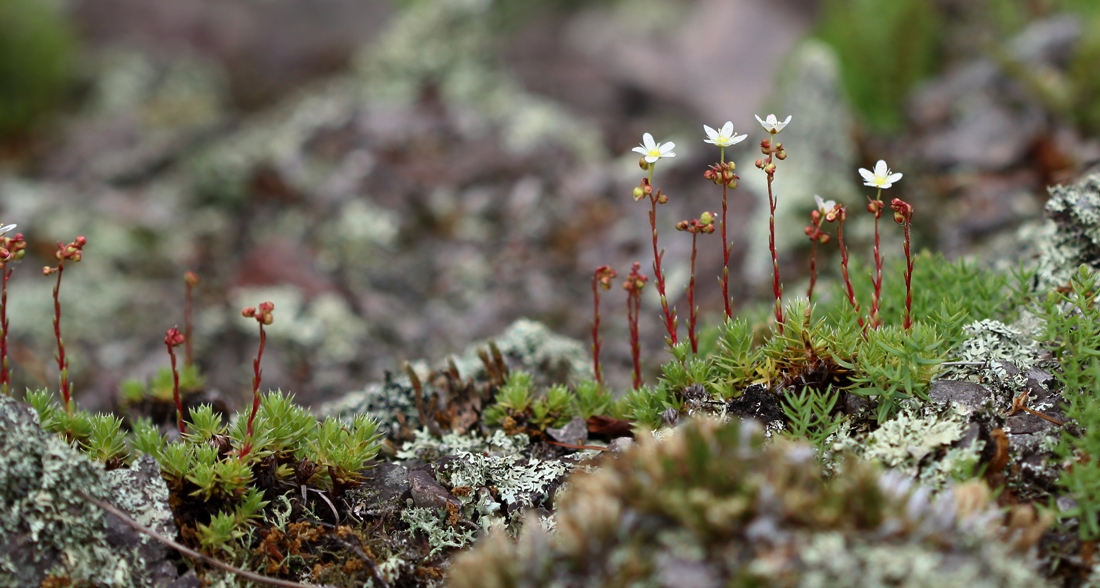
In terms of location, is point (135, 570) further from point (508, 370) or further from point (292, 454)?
point (508, 370)

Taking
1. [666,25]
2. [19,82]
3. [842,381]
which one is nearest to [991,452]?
[842,381]

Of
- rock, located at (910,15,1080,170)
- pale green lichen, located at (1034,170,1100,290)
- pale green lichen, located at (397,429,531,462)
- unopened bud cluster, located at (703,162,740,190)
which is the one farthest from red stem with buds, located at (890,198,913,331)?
rock, located at (910,15,1080,170)

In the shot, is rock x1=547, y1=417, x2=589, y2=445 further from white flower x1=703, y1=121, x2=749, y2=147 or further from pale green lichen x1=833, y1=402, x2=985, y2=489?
white flower x1=703, y1=121, x2=749, y2=147

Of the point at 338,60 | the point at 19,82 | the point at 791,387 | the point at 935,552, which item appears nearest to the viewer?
the point at 935,552

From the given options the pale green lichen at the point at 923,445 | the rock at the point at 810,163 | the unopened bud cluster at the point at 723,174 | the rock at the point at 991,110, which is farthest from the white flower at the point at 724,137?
the rock at the point at 991,110

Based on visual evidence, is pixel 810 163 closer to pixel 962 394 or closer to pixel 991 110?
pixel 991 110

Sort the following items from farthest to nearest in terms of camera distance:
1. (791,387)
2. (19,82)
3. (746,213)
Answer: (19,82), (746,213), (791,387)

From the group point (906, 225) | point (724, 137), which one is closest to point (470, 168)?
point (724, 137)
